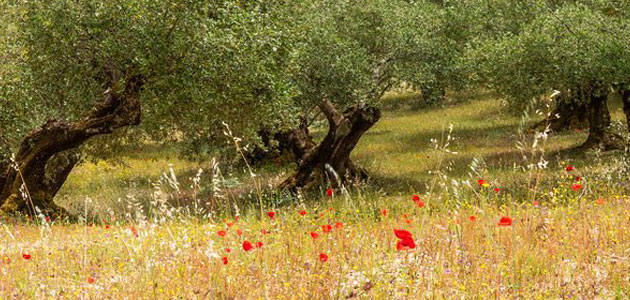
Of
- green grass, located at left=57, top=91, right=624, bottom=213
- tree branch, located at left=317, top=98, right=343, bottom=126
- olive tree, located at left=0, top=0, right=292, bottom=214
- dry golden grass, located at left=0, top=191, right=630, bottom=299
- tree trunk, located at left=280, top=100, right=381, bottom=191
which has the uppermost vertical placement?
olive tree, located at left=0, top=0, right=292, bottom=214

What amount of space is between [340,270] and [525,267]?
192cm

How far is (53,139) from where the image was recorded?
16156mm

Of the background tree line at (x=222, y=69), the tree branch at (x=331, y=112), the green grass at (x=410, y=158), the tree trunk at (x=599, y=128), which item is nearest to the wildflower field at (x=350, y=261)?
the background tree line at (x=222, y=69)

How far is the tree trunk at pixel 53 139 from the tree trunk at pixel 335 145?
7.06 meters

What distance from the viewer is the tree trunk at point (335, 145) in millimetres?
21297

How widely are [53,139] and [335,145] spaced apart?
8.90 metres

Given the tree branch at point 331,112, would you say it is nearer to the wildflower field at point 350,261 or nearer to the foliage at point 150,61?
the foliage at point 150,61

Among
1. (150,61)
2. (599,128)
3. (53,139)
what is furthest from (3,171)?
(599,128)

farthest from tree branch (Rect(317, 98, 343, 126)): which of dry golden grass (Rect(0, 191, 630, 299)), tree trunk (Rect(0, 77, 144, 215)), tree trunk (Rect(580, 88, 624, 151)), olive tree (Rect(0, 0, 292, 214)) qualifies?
dry golden grass (Rect(0, 191, 630, 299))

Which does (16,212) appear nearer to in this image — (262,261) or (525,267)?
(262,261)

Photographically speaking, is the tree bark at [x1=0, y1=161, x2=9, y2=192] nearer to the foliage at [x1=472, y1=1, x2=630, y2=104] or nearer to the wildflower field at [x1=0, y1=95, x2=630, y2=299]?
the wildflower field at [x1=0, y1=95, x2=630, y2=299]

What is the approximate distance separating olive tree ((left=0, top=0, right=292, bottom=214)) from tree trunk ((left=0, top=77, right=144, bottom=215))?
0.08 ft

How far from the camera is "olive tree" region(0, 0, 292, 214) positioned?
14539 mm

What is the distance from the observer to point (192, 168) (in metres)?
31.9
